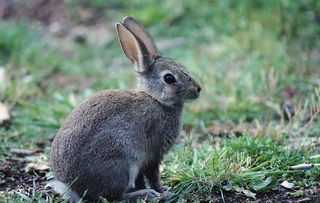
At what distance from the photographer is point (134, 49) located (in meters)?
5.11

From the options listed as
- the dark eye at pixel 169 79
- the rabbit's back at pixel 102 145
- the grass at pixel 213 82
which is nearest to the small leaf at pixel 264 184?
the grass at pixel 213 82

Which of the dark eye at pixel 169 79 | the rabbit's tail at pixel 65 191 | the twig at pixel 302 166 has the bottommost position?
the twig at pixel 302 166

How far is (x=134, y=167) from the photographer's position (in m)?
4.47

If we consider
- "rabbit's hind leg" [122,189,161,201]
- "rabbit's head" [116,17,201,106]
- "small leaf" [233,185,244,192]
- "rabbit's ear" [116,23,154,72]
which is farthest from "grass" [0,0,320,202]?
"rabbit's ear" [116,23,154,72]

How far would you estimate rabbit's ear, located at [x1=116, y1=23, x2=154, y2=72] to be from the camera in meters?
4.97

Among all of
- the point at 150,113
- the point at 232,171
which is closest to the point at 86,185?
the point at 150,113

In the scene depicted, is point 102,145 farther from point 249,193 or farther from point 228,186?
point 249,193

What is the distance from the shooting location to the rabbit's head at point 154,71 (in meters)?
4.96

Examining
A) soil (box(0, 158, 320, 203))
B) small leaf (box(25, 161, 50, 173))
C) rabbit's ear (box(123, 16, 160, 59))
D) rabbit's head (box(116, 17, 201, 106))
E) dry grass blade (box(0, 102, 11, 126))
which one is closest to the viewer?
soil (box(0, 158, 320, 203))

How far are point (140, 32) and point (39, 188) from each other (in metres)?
1.63

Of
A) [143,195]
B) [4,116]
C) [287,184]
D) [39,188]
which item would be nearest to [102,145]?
[143,195]

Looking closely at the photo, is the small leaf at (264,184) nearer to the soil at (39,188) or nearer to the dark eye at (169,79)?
the soil at (39,188)

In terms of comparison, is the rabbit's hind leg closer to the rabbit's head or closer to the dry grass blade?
the rabbit's head

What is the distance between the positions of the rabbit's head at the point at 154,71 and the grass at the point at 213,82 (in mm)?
549
